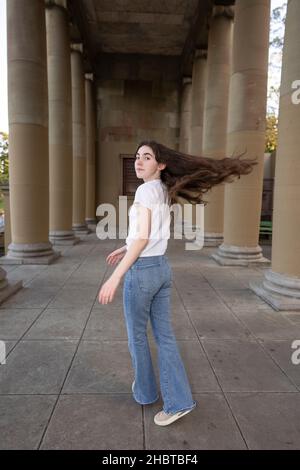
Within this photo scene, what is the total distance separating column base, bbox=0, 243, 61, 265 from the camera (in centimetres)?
912

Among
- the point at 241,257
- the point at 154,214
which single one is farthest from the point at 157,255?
the point at 241,257

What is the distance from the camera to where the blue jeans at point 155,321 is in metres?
2.70

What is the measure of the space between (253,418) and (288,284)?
3.42 metres

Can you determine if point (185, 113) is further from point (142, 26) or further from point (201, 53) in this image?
point (142, 26)

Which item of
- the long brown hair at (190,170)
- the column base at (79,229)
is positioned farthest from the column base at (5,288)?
the column base at (79,229)

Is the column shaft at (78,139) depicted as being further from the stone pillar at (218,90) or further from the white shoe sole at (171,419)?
the white shoe sole at (171,419)

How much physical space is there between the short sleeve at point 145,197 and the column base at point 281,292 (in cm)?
398

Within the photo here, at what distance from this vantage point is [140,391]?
121 inches

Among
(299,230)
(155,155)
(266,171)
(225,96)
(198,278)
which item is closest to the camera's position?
(155,155)

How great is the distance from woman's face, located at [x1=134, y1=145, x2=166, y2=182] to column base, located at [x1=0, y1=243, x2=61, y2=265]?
7.03m

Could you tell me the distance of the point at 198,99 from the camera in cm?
1562

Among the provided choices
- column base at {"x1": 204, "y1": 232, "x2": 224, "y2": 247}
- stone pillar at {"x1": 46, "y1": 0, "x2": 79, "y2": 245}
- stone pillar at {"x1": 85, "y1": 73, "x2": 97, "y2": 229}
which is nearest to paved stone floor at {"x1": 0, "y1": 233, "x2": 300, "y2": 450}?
column base at {"x1": 204, "y1": 232, "x2": 224, "y2": 247}
